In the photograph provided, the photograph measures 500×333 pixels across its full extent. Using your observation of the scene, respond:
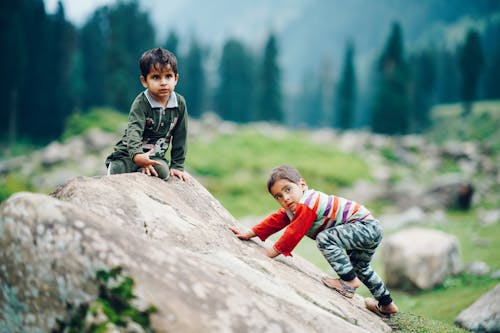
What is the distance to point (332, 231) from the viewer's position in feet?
14.1

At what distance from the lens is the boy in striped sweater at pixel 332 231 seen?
422 centimetres

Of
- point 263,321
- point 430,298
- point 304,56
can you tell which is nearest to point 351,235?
point 263,321

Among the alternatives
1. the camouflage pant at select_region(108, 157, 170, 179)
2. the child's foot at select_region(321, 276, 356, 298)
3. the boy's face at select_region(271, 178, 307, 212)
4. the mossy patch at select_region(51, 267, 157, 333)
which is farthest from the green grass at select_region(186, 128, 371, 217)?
the mossy patch at select_region(51, 267, 157, 333)

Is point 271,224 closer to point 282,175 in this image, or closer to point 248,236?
point 248,236

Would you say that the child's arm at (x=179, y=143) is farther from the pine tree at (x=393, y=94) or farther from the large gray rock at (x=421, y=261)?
the pine tree at (x=393, y=94)

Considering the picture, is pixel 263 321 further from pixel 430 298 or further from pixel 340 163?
pixel 340 163

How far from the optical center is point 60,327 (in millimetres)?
2625

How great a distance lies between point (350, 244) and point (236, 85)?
52.4 metres

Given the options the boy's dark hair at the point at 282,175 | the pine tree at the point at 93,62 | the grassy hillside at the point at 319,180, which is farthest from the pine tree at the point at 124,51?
the boy's dark hair at the point at 282,175

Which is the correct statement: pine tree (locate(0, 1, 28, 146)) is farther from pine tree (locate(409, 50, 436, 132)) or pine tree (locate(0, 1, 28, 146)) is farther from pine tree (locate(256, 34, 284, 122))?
pine tree (locate(409, 50, 436, 132))

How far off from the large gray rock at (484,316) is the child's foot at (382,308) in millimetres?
1669

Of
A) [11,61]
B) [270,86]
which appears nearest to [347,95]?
[270,86]

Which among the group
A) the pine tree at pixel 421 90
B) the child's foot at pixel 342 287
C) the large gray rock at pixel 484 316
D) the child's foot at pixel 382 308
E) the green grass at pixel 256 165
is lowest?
the child's foot at pixel 382 308

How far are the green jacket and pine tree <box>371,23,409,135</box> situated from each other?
39.4 m
